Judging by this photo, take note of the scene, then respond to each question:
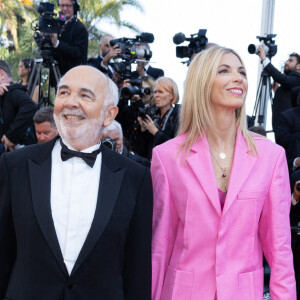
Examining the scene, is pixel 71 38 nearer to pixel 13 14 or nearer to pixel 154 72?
pixel 154 72

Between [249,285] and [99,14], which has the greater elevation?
[99,14]

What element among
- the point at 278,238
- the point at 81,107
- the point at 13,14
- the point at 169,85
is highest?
the point at 13,14

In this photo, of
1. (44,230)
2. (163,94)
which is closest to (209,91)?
(44,230)

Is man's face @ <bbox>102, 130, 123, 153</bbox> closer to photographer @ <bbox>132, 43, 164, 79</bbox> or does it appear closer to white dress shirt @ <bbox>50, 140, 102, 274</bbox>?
photographer @ <bbox>132, 43, 164, 79</bbox>

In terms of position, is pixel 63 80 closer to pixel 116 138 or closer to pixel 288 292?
pixel 288 292

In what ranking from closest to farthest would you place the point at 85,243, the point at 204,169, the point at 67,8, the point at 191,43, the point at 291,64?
the point at 85,243
the point at 204,169
the point at 191,43
the point at 67,8
the point at 291,64

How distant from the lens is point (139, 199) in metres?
2.25

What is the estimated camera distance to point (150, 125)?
529cm

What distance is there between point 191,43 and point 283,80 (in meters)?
1.12

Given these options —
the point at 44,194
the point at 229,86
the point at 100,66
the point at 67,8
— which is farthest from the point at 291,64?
the point at 44,194

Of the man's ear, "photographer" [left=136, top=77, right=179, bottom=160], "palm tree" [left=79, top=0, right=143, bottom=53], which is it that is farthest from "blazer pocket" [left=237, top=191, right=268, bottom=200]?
"palm tree" [left=79, top=0, right=143, bottom=53]

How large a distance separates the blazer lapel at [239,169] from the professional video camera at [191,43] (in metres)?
3.09

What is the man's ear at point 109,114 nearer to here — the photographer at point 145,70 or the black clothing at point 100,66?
the black clothing at point 100,66

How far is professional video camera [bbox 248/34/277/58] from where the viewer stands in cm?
600
